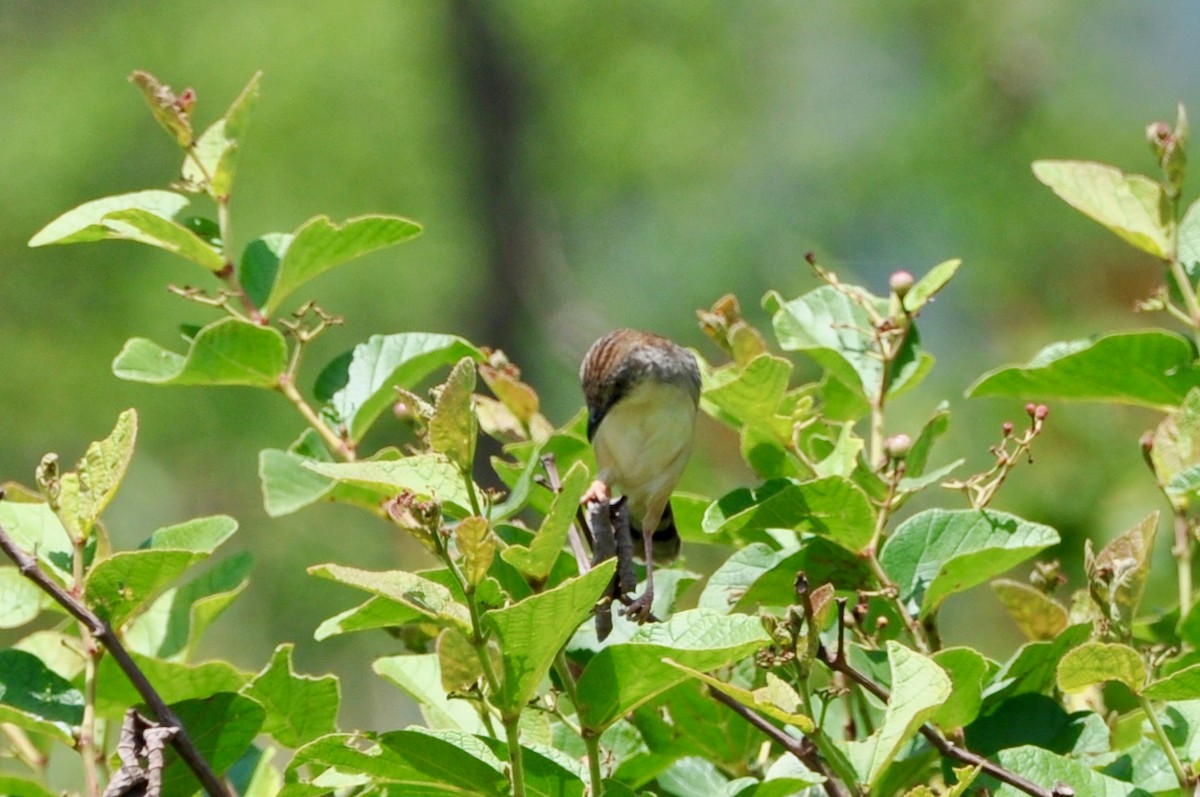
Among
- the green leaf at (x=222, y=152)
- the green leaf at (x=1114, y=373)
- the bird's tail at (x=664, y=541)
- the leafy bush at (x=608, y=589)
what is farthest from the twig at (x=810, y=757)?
the green leaf at (x=222, y=152)

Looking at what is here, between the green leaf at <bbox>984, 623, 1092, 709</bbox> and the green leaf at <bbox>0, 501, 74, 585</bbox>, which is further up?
the green leaf at <bbox>0, 501, 74, 585</bbox>

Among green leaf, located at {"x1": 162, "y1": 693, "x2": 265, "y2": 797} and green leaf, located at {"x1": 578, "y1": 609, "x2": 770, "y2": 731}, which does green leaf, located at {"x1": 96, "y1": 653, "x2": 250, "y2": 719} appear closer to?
green leaf, located at {"x1": 162, "y1": 693, "x2": 265, "y2": 797}

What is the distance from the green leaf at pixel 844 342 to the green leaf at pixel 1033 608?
0.30 meters

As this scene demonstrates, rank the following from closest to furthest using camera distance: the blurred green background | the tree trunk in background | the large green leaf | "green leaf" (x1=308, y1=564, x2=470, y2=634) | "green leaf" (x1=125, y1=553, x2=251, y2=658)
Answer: "green leaf" (x1=308, y1=564, x2=470, y2=634)
the large green leaf
"green leaf" (x1=125, y1=553, x2=251, y2=658)
the blurred green background
the tree trunk in background

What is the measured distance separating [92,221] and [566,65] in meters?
14.9

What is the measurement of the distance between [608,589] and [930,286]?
0.60 m

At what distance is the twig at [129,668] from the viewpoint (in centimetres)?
136

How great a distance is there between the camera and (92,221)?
5.64 feet

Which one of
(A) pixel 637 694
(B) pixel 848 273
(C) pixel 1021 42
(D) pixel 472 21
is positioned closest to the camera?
(A) pixel 637 694

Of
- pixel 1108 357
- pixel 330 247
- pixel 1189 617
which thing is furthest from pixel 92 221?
pixel 1189 617

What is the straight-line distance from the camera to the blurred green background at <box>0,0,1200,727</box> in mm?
13062

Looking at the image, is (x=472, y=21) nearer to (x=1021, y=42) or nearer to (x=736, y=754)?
(x=1021, y=42)

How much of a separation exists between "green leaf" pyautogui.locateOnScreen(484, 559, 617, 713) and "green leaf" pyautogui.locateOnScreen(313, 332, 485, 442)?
2.21 feet

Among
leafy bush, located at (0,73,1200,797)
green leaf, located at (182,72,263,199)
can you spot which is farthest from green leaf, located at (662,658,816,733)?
green leaf, located at (182,72,263,199)
